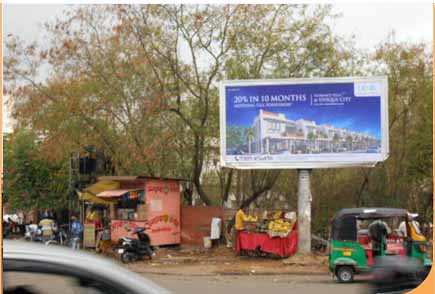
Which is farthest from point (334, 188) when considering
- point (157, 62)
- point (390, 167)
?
point (157, 62)

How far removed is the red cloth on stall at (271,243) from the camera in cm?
1308

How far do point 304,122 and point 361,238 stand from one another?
367cm

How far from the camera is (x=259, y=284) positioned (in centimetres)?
923

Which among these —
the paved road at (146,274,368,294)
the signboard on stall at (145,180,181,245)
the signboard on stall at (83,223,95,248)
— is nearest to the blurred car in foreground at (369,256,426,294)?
the paved road at (146,274,368,294)

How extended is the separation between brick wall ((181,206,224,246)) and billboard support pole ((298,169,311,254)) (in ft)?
8.19

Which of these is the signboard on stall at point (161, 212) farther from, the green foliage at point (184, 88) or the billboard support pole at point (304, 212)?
the billboard support pole at point (304, 212)

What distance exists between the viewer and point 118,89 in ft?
44.3

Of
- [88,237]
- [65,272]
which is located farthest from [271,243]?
[65,272]

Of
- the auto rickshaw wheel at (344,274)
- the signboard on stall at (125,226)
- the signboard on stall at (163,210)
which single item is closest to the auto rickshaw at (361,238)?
the auto rickshaw wheel at (344,274)

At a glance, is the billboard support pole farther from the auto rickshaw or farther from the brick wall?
the auto rickshaw

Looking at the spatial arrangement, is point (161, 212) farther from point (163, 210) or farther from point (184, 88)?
point (184, 88)

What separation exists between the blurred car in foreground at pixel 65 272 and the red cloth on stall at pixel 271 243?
10563 mm

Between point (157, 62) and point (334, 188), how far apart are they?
17.1 feet

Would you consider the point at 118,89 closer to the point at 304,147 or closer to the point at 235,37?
the point at 235,37
